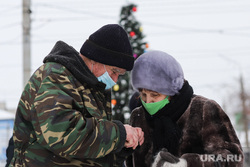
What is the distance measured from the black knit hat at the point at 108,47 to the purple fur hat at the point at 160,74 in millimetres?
210

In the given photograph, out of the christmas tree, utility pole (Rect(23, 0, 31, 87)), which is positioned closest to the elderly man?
the christmas tree

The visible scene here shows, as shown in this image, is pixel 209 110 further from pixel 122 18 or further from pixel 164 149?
pixel 122 18

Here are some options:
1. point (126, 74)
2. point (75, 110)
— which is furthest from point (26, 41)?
point (75, 110)

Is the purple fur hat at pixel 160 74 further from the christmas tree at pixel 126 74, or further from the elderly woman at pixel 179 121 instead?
the christmas tree at pixel 126 74

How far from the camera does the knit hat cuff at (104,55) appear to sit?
2.14 meters

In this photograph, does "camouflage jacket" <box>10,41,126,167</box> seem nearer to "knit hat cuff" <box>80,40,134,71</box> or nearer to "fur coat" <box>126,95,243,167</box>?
"knit hat cuff" <box>80,40,134,71</box>

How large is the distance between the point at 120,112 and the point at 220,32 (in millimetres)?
9347

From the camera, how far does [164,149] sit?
233cm

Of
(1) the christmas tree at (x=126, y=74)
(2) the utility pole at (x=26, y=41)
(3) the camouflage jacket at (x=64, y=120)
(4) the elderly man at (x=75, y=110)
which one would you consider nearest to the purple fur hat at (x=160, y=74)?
(4) the elderly man at (x=75, y=110)

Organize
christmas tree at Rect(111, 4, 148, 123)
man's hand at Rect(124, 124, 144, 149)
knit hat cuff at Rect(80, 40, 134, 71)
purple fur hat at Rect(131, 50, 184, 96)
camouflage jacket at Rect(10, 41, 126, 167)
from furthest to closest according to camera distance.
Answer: christmas tree at Rect(111, 4, 148, 123)
purple fur hat at Rect(131, 50, 184, 96)
knit hat cuff at Rect(80, 40, 134, 71)
man's hand at Rect(124, 124, 144, 149)
camouflage jacket at Rect(10, 41, 126, 167)

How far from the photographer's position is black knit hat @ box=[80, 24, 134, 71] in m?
2.15

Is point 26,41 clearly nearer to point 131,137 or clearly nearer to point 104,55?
point 104,55

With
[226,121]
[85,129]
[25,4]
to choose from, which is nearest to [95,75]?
[85,129]

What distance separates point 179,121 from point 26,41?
7.05 meters
